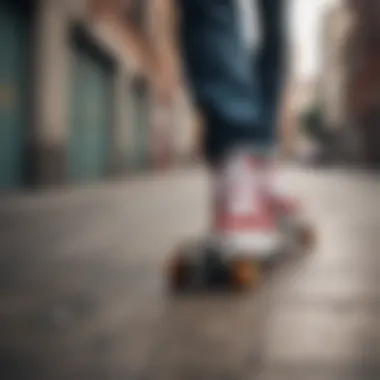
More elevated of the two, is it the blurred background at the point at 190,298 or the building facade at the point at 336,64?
the building facade at the point at 336,64

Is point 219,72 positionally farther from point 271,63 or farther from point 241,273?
point 241,273

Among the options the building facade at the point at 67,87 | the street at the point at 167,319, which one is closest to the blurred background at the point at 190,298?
the street at the point at 167,319

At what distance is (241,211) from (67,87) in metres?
7.26

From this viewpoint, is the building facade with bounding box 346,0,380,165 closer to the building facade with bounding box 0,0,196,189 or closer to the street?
the street

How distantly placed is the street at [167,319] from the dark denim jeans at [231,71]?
0.33 meters

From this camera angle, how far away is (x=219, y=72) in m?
1.61

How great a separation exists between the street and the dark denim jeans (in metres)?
0.33

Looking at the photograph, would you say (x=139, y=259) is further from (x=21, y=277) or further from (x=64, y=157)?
(x=64, y=157)

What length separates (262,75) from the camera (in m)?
1.74

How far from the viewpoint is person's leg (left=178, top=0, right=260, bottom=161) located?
1.56m

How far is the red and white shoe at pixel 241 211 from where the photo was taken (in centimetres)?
168

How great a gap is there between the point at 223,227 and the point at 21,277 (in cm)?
45

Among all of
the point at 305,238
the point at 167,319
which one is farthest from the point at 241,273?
the point at 305,238

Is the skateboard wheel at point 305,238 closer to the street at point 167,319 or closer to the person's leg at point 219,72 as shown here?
Result: the street at point 167,319
